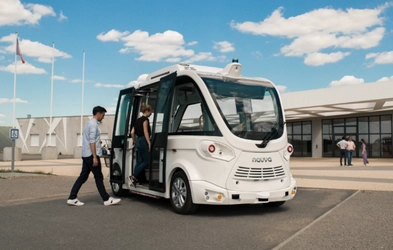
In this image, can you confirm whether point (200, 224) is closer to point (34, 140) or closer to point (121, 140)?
point (121, 140)

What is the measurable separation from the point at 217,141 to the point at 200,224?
54.2 inches

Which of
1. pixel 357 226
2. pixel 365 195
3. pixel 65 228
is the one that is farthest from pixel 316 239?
pixel 365 195

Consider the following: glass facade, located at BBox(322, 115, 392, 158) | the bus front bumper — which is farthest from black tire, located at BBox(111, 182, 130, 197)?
glass facade, located at BBox(322, 115, 392, 158)

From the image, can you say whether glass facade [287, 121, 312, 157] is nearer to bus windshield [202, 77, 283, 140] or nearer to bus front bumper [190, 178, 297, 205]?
bus windshield [202, 77, 283, 140]

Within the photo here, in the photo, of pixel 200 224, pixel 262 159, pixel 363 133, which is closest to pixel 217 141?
pixel 262 159

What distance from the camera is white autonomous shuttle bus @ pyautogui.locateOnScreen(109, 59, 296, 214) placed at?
23.8ft

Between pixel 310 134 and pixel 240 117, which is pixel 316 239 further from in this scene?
pixel 310 134

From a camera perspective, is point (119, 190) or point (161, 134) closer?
point (161, 134)

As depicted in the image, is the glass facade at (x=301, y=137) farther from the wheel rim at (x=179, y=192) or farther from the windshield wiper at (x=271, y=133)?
the wheel rim at (x=179, y=192)

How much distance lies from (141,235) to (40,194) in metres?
5.42

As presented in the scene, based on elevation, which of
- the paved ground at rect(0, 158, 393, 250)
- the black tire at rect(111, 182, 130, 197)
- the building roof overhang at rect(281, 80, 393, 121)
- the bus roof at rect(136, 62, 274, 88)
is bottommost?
the paved ground at rect(0, 158, 393, 250)

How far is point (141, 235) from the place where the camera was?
5902 mm

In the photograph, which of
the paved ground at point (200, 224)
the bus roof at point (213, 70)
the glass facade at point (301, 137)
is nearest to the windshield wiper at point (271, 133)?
the bus roof at point (213, 70)

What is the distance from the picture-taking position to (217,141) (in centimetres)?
726
